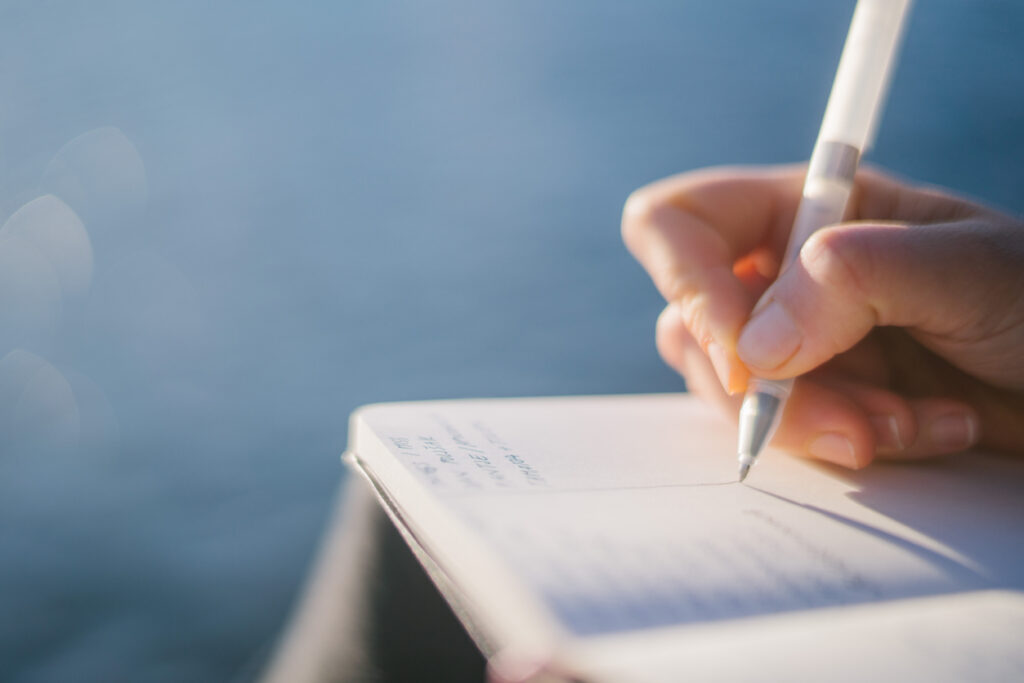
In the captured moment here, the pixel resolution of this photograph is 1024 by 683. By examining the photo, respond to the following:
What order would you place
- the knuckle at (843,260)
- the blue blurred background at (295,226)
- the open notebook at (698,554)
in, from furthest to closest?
the blue blurred background at (295,226), the knuckle at (843,260), the open notebook at (698,554)

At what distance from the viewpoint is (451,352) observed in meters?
1.17

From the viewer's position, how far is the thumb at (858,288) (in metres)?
0.35

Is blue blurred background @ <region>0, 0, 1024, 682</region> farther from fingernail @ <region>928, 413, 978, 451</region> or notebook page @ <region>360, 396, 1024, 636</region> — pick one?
fingernail @ <region>928, 413, 978, 451</region>

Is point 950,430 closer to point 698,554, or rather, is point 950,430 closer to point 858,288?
point 858,288

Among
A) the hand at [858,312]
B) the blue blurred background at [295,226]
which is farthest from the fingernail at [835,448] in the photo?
the blue blurred background at [295,226]

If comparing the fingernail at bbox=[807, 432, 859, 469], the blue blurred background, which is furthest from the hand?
the blue blurred background

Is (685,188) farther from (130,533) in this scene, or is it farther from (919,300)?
(130,533)

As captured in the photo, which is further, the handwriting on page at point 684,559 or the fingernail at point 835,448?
the fingernail at point 835,448

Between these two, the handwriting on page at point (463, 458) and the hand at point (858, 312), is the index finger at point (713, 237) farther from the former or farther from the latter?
the handwriting on page at point (463, 458)

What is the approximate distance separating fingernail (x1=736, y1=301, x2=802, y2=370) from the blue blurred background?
1.53 ft

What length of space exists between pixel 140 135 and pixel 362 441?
3.67ft

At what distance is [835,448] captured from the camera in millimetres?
366

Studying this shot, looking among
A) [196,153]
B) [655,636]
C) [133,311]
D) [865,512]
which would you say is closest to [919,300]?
[865,512]

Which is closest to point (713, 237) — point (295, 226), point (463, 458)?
point (463, 458)
